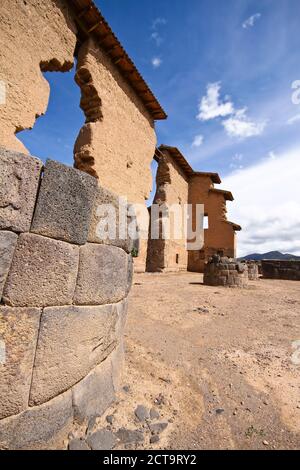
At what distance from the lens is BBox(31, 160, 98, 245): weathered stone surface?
160cm

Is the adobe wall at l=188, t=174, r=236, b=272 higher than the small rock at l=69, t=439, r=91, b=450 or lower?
higher

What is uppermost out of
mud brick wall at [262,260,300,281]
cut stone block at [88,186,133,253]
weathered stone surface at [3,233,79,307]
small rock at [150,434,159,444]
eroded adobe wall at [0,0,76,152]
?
eroded adobe wall at [0,0,76,152]

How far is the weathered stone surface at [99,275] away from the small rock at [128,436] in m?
0.91

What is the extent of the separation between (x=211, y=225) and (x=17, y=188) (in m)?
17.8

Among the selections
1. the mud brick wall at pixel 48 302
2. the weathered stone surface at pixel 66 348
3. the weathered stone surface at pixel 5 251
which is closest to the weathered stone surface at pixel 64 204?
the mud brick wall at pixel 48 302

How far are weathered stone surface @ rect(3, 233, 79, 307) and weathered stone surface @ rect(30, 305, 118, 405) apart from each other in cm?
11

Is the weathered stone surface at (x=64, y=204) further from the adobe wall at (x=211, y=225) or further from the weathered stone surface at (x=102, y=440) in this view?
the adobe wall at (x=211, y=225)

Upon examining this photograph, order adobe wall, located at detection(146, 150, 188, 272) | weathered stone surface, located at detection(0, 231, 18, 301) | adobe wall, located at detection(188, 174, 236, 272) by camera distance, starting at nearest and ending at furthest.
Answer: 1. weathered stone surface, located at detection(0, 231, 18, 301)
2. adobe wall, located at detection(146, 150, 188, 272)
3. adobe wall, located at detection(188, 174, 236, 272)

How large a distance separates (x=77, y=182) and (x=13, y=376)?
1.28 meters

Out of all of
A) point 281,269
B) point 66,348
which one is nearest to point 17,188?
point 66,348

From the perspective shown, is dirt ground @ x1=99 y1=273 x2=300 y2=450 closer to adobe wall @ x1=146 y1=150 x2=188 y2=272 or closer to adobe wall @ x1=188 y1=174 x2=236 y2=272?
adobe wall @ x1=146 y1=150 x2=188 y2=272

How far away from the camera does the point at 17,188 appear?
4.89ft

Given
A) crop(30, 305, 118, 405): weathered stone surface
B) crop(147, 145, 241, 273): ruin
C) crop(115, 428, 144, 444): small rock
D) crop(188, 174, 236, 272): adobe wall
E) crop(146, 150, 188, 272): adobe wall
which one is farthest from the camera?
crop(188, 174, 236, 272): adobe wall

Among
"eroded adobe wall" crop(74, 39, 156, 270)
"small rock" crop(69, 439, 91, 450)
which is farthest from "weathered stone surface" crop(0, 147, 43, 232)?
"eroded adobe wall" crop(74, 39, 156, 270)
